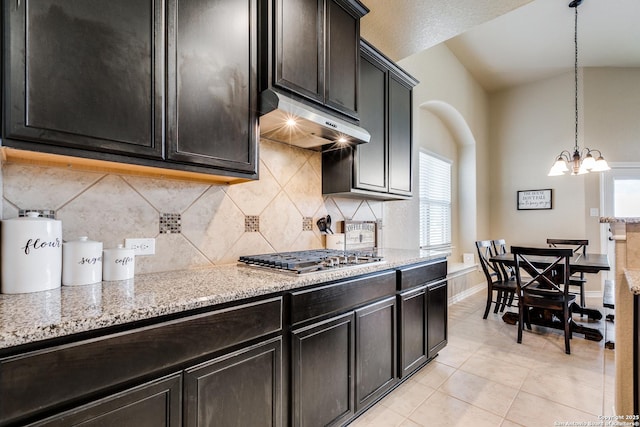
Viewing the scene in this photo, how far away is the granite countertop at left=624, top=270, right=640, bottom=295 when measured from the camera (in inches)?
45.1

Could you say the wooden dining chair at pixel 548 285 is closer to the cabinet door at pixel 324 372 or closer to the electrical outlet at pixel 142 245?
the cabinet door at pixel 324 372

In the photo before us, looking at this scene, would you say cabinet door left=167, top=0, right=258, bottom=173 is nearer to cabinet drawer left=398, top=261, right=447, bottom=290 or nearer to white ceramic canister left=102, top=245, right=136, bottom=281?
white ceramic canister left=102, top=245, right=136, bottom=281

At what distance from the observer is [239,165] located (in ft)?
4.84

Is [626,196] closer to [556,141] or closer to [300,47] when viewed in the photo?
[556,141]

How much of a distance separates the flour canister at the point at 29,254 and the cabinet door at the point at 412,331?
1.80m

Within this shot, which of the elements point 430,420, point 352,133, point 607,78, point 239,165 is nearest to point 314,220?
point 352,133

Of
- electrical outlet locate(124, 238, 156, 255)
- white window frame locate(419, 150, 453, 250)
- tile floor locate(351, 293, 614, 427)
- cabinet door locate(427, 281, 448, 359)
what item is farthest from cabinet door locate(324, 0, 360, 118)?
white window frame locate(419, 150, 453, 250)

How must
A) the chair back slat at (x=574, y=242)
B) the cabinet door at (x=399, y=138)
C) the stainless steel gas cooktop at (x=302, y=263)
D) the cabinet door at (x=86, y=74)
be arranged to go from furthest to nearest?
the chair back slat at (x=574, y=242) < the cabinet door at (x=399, y=138) < the stainless steel gas cooktop at (x=302, y=263) < the cabinet door at (x=86, y=74)

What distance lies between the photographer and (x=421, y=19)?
215 cm

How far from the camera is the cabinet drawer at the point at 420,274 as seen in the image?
202 cm

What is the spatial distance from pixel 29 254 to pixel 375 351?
169 centimetres

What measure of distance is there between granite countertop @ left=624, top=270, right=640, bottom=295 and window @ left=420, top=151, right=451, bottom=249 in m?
2.68

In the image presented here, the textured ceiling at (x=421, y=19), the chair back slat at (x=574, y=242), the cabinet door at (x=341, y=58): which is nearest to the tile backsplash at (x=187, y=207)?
the cabinet door at (x=341, y=58)

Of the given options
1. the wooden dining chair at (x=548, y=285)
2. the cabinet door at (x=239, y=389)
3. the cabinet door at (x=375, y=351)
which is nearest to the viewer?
the cabinet door at (x=239, y=389)
